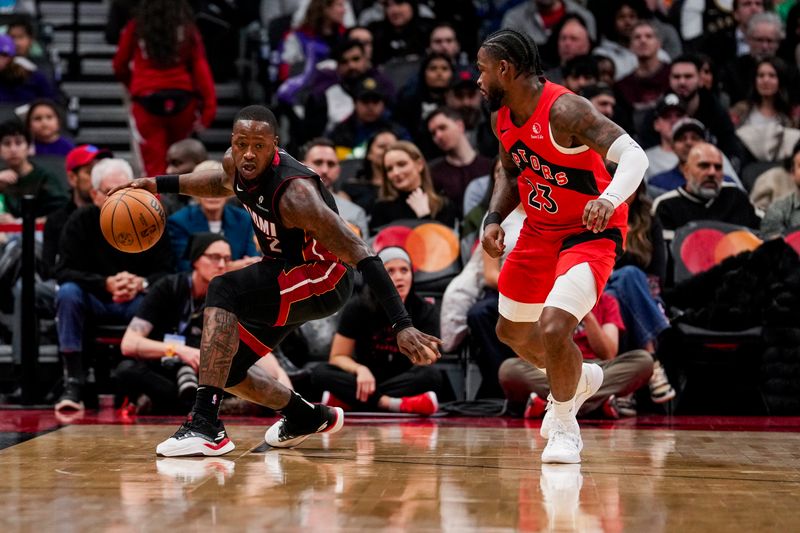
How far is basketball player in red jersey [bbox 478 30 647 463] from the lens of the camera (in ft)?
16.7

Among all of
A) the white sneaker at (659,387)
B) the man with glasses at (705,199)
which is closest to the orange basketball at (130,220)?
the white sneaker at (659,387)

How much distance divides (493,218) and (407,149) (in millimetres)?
2963

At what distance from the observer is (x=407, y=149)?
27.8 feet

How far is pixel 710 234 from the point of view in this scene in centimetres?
816

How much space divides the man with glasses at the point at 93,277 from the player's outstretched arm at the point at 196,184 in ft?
6.04

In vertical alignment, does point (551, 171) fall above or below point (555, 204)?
above

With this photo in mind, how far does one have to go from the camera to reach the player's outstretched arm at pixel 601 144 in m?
4.75

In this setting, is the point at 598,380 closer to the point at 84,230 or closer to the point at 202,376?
the point at 202,376

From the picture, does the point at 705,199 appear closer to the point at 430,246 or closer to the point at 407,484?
the point at 430,246

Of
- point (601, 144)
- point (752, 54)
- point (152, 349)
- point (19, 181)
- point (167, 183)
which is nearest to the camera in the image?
point (601, 144)

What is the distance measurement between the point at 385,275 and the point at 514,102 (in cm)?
95

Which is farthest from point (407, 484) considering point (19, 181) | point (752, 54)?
point (752, 54)

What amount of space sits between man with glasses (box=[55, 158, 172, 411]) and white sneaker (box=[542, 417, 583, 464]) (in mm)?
3419

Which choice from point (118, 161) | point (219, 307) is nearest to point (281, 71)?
point (118, 161)
